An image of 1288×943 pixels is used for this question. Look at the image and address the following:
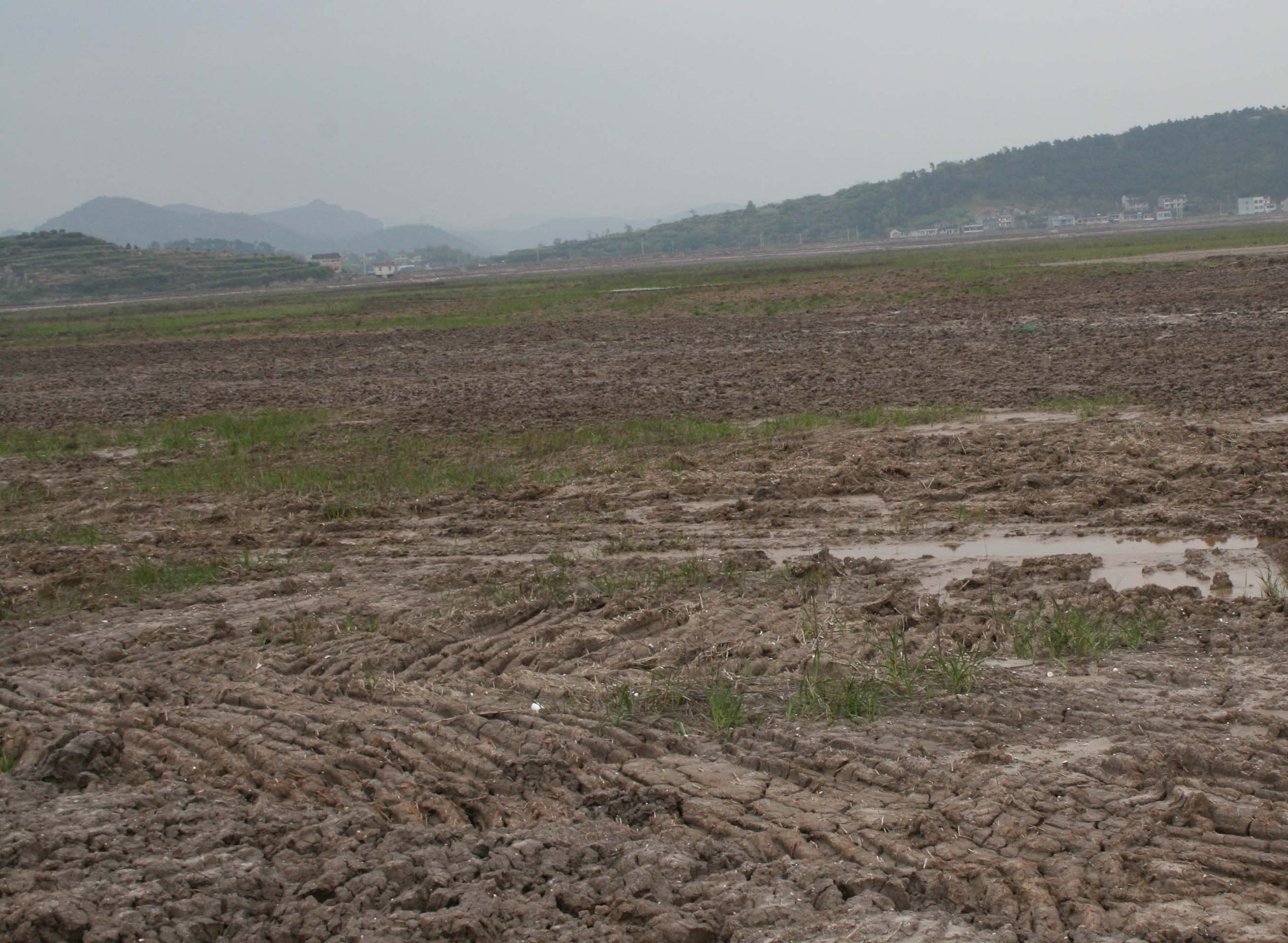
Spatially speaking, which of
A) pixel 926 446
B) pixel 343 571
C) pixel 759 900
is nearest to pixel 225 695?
pixel 343 571

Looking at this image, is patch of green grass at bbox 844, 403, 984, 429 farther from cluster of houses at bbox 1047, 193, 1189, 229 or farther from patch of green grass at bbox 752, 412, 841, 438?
cluster of houses at bbox 1047, 193, 1189, 229

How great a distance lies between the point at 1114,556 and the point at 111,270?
135 metres

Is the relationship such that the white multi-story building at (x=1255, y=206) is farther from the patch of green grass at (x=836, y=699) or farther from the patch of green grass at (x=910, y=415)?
the patch of green grass at (x=836, y=699)

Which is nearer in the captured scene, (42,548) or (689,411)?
(42,548)

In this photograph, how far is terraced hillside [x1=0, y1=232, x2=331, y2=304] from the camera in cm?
11594

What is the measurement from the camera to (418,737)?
561 centimetres

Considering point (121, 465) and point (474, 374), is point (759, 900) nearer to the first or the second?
point (121, 465)

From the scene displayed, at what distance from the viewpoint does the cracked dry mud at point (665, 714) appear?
13.5 ft

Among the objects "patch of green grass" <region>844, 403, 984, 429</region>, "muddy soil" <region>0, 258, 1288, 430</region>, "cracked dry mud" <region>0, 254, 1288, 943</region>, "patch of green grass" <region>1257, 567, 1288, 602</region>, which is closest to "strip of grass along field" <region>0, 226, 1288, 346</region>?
"muddy soil" <region>0, 258, 1288, 430</region>

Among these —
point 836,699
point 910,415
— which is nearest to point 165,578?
point 836,699

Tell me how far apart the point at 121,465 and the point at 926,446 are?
10.7 m

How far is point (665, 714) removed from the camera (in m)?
5.77

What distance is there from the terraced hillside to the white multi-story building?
137913 millimetres

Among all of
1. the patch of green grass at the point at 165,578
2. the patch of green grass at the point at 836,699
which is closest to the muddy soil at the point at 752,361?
the patch of green grass at the point at 165,578
